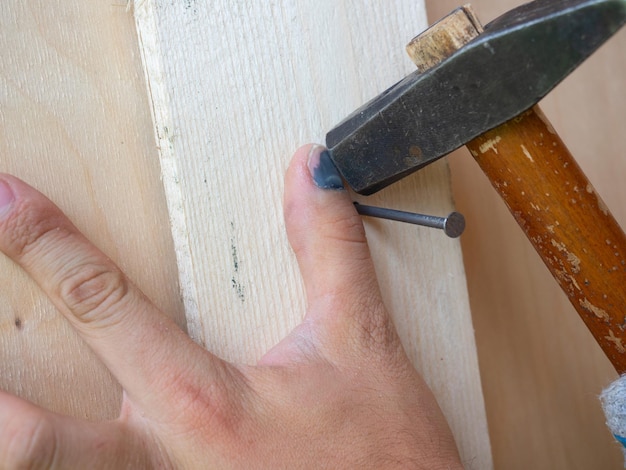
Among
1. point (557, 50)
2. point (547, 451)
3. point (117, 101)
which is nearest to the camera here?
point (557, 50)

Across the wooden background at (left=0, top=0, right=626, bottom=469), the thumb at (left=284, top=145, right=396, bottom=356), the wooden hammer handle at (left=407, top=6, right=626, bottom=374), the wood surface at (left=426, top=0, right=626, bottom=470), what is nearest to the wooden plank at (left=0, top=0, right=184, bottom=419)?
the wooden background at (left=0, top=0, right=626, bottom=469)

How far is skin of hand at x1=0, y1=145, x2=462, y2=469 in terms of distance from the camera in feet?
1.70

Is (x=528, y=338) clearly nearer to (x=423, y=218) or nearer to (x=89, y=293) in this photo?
(x=423, y=218)

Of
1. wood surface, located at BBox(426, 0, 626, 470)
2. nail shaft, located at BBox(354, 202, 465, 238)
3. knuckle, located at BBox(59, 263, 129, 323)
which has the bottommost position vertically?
wood surface, located at BBox(426, 0, 626, 470)

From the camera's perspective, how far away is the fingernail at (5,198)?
511 millimetres

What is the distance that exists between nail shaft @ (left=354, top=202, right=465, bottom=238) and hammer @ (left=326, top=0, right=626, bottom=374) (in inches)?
1.6

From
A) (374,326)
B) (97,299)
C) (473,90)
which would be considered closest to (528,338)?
(374,326)

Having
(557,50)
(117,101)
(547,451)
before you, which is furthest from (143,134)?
(547,451)

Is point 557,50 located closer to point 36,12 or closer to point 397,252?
point 397,252

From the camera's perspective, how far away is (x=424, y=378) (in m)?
0.70

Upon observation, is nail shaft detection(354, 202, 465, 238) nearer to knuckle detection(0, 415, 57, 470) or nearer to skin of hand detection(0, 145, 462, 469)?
skin of hand detection(0, 145, 462, 469)

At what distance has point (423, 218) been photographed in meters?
0.62

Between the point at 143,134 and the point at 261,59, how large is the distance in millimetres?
151

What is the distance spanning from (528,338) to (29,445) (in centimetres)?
75
